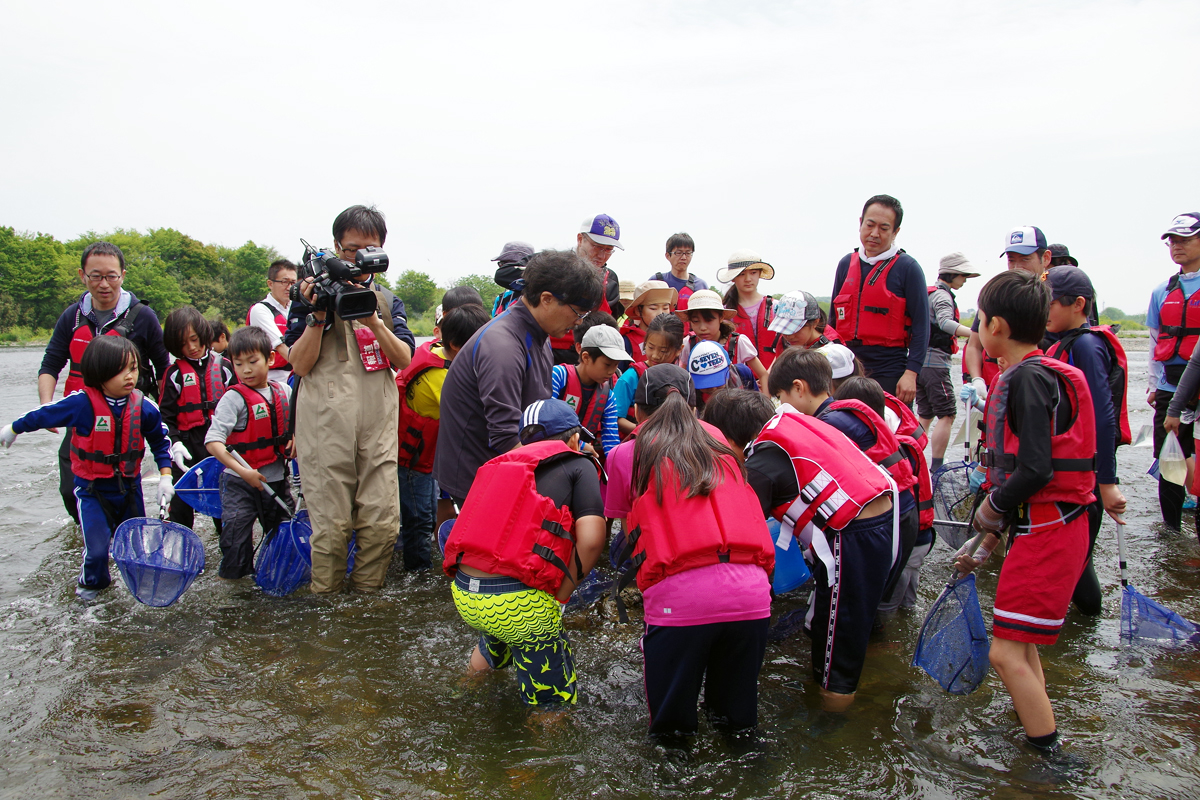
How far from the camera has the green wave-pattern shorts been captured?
256 centimetres

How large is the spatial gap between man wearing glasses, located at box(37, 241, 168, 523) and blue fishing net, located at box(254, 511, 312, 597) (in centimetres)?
149

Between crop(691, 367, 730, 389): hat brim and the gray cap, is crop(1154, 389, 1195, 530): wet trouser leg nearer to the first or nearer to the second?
crop(691, 367, 730, 389): hat brim

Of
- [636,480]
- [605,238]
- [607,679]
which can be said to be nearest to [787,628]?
[607,679]

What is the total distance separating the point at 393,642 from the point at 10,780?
4.97 ft

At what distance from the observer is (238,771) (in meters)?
2.49

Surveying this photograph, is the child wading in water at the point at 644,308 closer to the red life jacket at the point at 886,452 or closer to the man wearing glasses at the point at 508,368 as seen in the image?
the man wearing glasses at the point at 508,368

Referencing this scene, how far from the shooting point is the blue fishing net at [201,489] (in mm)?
4500

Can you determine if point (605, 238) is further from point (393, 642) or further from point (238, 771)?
point (238, 771)

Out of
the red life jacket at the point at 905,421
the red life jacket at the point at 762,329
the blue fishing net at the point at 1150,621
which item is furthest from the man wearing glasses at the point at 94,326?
the blue fishing net at the point at 1150,621

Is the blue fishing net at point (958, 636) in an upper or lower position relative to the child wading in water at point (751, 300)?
lower

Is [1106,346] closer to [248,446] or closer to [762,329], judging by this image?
[762,329]

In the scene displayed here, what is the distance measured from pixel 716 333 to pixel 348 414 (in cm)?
287

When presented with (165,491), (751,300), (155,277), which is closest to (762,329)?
(751,300)

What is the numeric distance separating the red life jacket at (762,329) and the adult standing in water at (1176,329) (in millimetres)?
2741
